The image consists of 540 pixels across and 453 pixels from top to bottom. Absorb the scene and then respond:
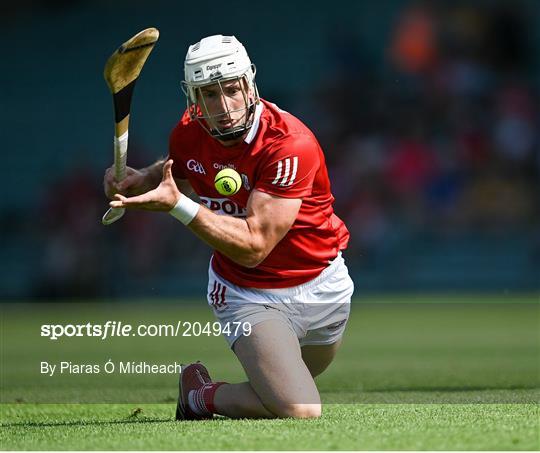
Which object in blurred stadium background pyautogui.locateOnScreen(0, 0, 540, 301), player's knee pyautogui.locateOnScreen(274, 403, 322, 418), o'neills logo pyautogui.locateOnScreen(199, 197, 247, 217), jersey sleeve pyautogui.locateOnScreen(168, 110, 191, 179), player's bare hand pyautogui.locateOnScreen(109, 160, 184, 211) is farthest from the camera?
blurred stadium background pyautogui.locateOnScreen(0, 0, 540, 301)

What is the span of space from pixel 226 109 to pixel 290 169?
0.45m

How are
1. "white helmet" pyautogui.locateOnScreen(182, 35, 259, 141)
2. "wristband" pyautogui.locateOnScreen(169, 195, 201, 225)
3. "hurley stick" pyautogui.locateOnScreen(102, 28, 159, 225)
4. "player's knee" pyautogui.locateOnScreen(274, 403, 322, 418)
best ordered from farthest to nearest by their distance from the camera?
"white helmet" pyautogui.locateOnScreen(182, 35, 259, 141) < "hurley stick" pyautogui.locateOnScreen(102, 28, 159, 225) < "player's knee" pyautogui.locateOnScreen(274, 403, 322, 418) < "wristband" pyautogui.locateOnScreen(169, 195, 201, 225)

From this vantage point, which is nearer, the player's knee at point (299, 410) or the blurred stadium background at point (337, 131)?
the player's knee at point (299, 410)

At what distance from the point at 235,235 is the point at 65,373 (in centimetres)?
386

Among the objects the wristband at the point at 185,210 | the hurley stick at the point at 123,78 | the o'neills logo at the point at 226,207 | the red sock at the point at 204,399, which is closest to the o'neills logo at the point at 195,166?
the o'neills logo at the point at 226,207

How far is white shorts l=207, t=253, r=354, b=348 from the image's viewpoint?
570 cm

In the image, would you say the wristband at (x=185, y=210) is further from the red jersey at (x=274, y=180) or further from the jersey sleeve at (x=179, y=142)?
the jersey sleeve at (x=179, y=142)

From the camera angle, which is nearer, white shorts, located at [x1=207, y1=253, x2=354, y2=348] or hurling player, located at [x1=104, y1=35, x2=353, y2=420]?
hurling player, located at [x1=104, y1=35, x2=353, y2=420]

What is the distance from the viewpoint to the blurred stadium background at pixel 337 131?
16109 mm

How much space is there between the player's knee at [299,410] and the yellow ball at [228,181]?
1139 millimetres

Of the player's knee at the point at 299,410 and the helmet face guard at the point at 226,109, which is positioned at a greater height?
the helmet face guard at the point at 226,109

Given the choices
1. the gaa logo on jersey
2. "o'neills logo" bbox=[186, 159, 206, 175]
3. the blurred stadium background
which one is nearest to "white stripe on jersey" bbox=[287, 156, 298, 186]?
the gaa logo on jersey

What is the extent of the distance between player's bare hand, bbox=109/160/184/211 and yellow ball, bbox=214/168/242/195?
25.8 inches

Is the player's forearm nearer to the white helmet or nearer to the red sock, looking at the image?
the white helmet
